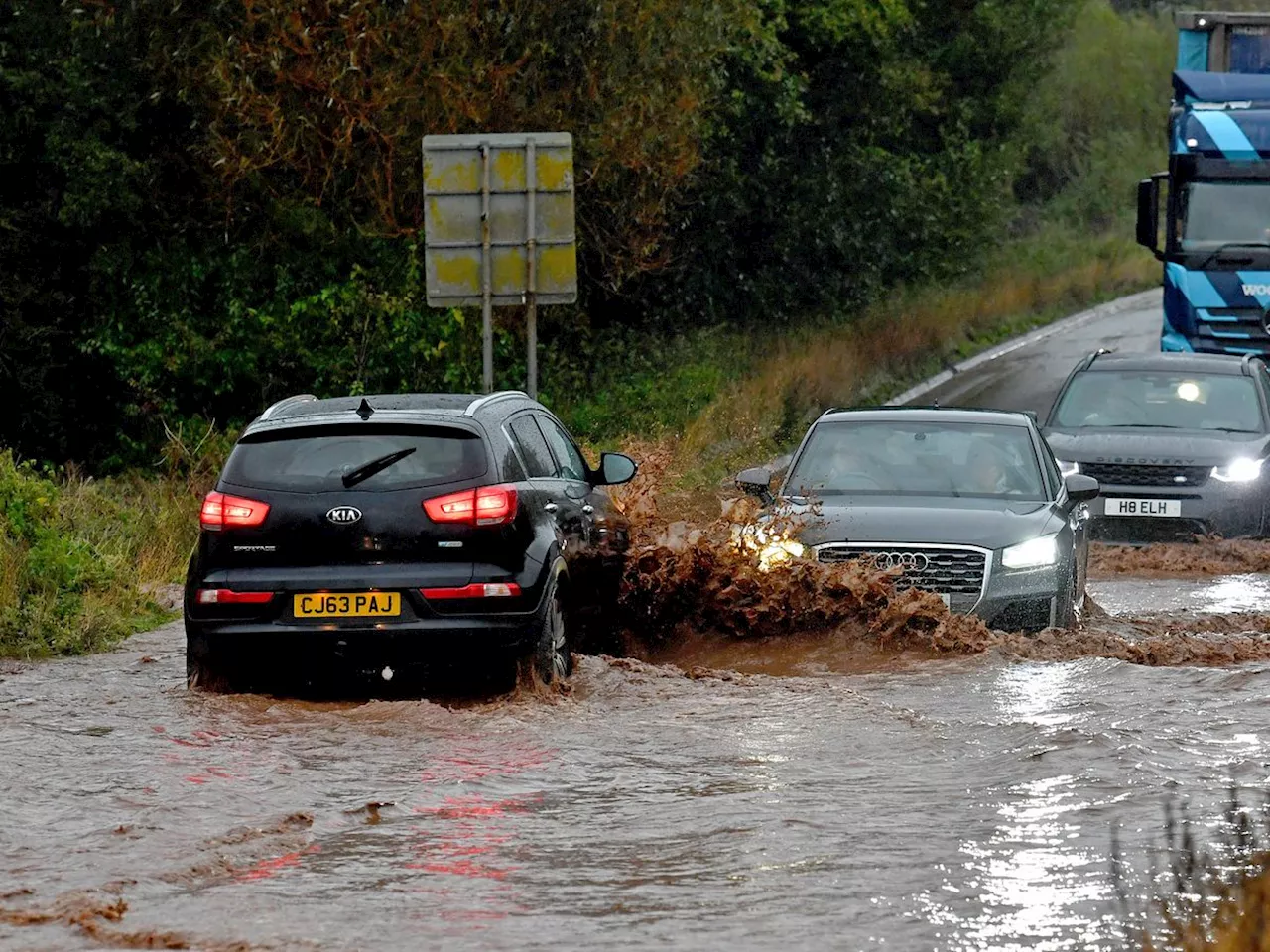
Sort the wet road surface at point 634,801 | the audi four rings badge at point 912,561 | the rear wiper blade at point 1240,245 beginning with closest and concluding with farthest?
the wet road surface at point 634,801
the audi four rings badge at point 912,561
the rear wiper blade at point 1240,245

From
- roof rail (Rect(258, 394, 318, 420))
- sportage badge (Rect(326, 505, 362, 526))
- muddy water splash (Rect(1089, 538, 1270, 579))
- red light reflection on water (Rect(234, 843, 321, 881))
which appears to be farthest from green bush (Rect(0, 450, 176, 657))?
muddy water splash (Rect(1089, 538, 1270, 579))

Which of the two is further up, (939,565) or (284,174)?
(284,174)

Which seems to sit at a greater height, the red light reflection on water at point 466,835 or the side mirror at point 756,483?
the side mirror at point 756,483

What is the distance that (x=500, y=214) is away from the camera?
18.7 meters

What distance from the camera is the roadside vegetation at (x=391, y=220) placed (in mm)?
24766

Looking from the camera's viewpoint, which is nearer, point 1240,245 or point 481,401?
point 481,401

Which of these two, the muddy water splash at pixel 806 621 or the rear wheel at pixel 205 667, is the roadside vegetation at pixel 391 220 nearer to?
the muddy water splash at pixel 806 621

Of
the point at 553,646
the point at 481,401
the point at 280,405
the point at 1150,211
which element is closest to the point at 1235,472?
the point at 1150,211

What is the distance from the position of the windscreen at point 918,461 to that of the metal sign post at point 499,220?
4945 mm

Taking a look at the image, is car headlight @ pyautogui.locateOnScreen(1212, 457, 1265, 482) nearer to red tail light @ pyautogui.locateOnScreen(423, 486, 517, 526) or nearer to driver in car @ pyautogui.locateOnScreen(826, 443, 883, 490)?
driver in car @ pyautogui.locateOnScreen(826, 443, 883, 490)

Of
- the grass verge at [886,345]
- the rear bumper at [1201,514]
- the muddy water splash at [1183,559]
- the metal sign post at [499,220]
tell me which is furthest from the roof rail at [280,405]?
the grass verge at [886,345]

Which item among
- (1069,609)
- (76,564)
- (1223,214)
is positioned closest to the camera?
(1069,609)

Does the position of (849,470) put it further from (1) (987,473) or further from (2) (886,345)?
(2) (886,345)

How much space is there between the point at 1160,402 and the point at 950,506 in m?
7.76
